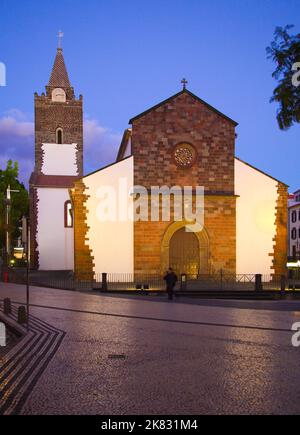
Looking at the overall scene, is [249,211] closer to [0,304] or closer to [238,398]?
[0,304]

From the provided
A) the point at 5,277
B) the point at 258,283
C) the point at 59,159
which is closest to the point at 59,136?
the point at 59,159

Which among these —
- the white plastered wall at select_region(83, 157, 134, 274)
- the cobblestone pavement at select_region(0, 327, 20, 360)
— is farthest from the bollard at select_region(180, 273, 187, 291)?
the cobblestone pavement at select_region(0, 327, 20, 360)

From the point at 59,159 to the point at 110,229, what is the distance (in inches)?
843

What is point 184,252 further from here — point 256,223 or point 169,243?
point 256,223

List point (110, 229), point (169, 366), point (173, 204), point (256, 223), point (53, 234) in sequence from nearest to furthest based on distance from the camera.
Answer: point (169, 366) → point (110, 229) → point (173, 204) → point (256, 223) → point (53, 234)

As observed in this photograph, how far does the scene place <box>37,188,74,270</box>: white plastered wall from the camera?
43.2 meters

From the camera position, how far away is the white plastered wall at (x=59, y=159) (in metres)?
47.5

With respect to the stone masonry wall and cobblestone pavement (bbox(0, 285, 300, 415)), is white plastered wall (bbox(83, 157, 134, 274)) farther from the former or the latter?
cobblestone pavement (bbox(0, 285, 300, 415))

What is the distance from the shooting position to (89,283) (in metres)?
27.8

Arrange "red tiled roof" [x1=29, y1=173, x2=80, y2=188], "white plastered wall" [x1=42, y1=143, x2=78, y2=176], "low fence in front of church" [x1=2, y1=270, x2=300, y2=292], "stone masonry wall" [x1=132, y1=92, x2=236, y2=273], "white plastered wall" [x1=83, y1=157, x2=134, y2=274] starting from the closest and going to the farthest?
"low fence in front of church" [x1=2, y1=270, x2=300, y2=292], "white plastered wall" [x1=83, y1=157, x2=134, y2=274], "stone masonry wall" [x1=132, y1=92, x2=236, y2=273], "red tiled roof" [x1=29, y1=173, x2=80, y2=188], "white plastered wall" [x1=42, y1=143, x2=78, y2=176]

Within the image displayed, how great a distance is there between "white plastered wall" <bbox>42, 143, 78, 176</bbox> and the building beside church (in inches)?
722

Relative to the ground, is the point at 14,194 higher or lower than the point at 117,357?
higher

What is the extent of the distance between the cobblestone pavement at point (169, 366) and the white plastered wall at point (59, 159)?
111ft

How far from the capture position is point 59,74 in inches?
1960
